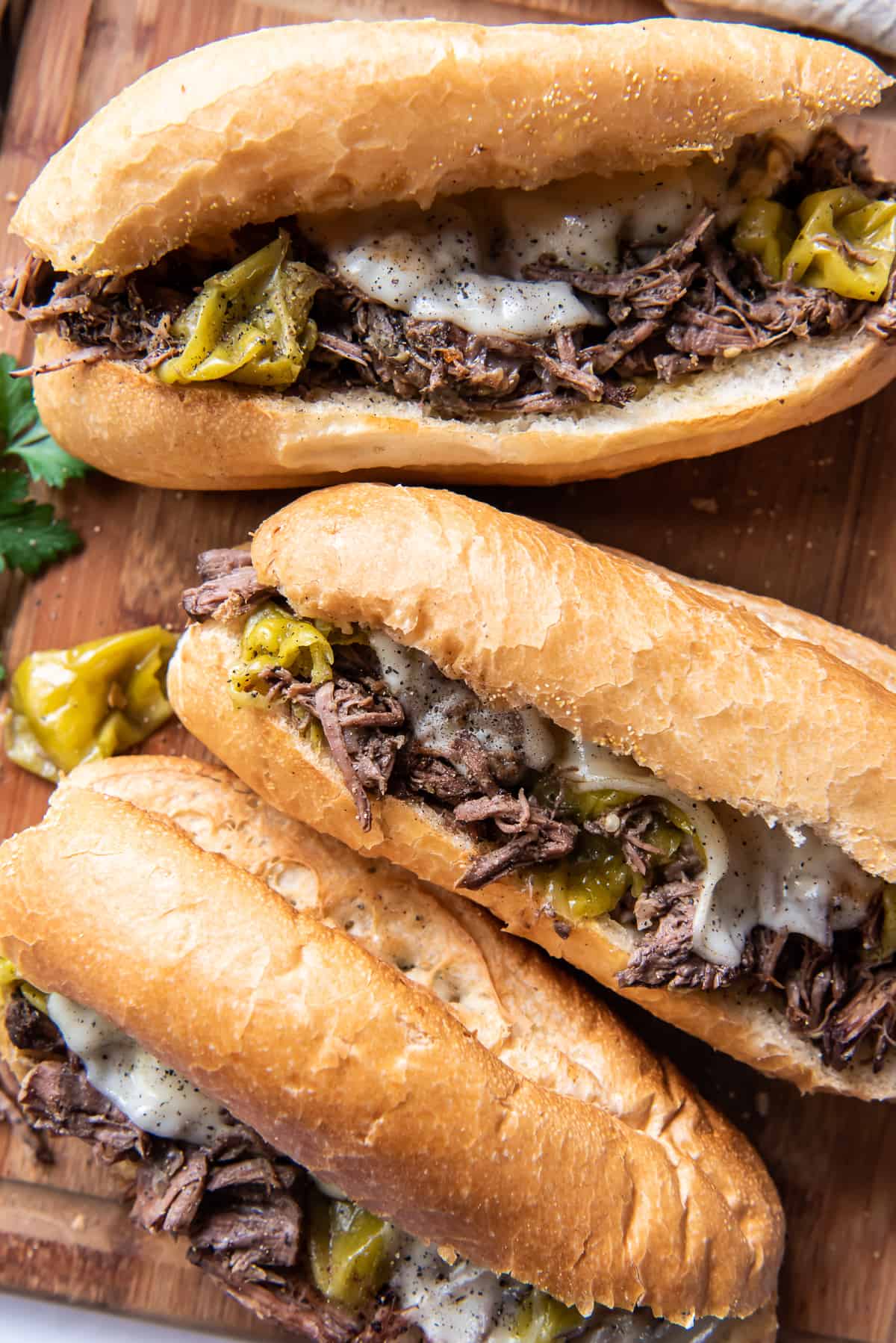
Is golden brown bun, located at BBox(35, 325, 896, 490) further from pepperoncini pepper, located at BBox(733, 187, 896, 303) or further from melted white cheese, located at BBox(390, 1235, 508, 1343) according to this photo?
melted white cheese, located at BBox(390, 1235, 508, 1343)

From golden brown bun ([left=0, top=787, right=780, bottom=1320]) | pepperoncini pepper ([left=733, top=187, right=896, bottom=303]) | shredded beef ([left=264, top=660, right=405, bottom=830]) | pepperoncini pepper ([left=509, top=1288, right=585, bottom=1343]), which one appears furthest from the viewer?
pepperoncini pepper ([left=733, top=187, right=896, bottom=303])

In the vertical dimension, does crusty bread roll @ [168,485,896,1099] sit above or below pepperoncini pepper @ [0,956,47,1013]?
above

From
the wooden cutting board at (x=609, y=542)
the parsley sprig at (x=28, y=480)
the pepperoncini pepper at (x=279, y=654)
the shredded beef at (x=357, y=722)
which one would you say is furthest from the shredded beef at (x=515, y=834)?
the parsley sprig at (x=28, y=480)

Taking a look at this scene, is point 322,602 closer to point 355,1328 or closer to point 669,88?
point 669,88

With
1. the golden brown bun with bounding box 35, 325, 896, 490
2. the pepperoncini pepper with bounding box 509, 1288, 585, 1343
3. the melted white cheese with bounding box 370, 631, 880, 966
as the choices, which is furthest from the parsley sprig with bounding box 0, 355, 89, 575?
the pepperoncini pepper with bounding box 509, 1288, 585, 1343

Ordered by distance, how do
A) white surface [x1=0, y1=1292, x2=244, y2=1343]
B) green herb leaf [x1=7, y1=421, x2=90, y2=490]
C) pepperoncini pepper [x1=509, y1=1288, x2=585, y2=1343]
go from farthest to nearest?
green herb leaf [x1=7, y1=421, x2=90, y2=490]
white surface [x1=0, y1=1292, x2=244, y2=1343]
pepperoncini pepper [x1=509, y1=1288, x2=585, y2=1343]

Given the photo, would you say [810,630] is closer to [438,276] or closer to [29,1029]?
[438,276]

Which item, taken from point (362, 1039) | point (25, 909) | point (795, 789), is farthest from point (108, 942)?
point (795, 789)
